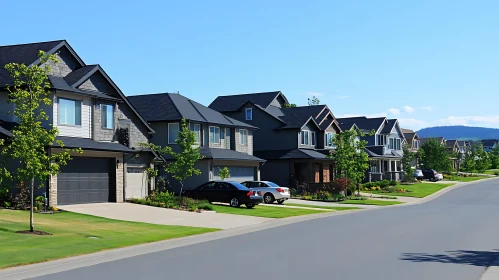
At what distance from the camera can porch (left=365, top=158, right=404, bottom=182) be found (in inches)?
2968

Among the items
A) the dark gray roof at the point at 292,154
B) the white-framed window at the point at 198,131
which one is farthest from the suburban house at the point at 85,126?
the dark gray roof at the point at 292,154

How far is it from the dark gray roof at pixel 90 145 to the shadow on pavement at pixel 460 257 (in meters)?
18.8

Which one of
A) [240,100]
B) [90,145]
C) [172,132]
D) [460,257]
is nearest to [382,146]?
[240,100]

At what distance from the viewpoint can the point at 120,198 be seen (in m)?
34.1

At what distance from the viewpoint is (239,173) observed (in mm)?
48469

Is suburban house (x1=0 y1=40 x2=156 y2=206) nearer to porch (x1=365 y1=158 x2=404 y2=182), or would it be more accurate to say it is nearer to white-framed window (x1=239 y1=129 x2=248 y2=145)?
white-framed window (x1=239 y1=129 x2=248 y2=145)

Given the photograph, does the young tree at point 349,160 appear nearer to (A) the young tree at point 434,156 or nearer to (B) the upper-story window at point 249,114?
(B) the upper-story window at point 249,114

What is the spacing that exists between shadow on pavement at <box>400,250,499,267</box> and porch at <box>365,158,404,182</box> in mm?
58607

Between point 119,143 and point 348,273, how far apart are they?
2498cm

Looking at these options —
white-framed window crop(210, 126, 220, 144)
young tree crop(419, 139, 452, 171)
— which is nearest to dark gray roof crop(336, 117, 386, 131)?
young tree crop(419, 139, 452, 171)

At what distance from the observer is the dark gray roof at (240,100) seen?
6059 cm

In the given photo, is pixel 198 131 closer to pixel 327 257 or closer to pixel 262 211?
pixel 262 211

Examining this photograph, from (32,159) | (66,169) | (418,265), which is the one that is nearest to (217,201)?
(66,169)

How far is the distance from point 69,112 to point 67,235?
1249 cm
